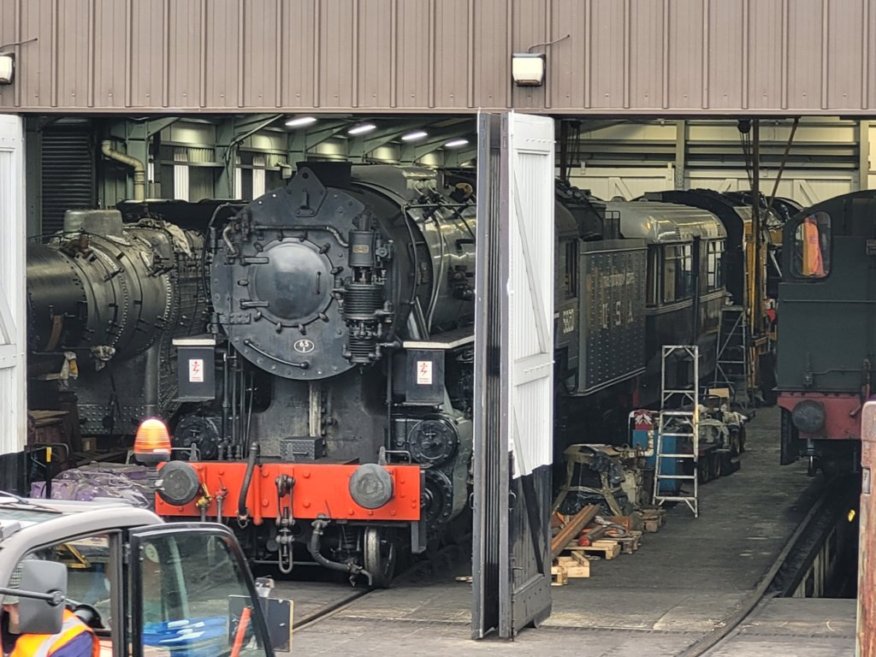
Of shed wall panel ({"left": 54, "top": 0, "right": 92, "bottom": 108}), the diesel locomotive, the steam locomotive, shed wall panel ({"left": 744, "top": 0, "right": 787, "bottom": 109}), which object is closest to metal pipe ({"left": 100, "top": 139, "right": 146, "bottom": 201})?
the steam locomotive

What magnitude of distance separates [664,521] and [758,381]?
11.3 metres

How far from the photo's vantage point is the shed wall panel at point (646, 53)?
432 inches

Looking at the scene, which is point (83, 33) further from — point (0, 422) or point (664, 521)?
point (664, 521)

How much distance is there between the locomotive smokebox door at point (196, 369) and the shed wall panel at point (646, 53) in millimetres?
4487

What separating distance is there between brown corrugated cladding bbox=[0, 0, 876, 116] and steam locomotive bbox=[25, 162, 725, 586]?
2.18 meters

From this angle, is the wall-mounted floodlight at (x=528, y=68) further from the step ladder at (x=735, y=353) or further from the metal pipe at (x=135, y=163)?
the step ladder at (x=735, y=353)

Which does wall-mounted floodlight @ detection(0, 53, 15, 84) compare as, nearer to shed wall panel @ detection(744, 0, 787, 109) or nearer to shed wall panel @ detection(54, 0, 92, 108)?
shed wall panel @ detection(54, 0, 92, 108)

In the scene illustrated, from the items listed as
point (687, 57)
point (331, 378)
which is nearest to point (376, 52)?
point (687, 57)

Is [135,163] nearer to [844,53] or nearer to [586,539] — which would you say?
[586,539]

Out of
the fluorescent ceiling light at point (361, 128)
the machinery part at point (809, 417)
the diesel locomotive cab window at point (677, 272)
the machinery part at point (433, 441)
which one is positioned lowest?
the machinery part at point (809, 417)

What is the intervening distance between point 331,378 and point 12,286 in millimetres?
3088

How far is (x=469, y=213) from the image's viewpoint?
15.4 meters

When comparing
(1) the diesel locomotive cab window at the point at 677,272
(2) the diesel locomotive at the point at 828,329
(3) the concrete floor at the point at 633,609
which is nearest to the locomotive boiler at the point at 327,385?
(3) the concrete floor at the point at 633,609

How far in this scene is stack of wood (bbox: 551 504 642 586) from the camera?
14133mm
